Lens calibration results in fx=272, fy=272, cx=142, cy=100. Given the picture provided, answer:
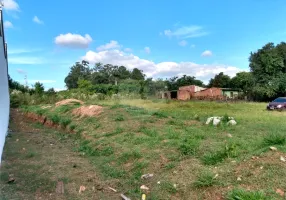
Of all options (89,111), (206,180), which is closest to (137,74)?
(89,111)

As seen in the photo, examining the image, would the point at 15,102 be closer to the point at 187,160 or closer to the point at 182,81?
the point at 187,160

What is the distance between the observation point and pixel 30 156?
646cm

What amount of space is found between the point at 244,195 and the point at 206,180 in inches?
26.1

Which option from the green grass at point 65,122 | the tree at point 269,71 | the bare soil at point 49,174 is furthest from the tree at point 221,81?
the bare soil at point 49,174

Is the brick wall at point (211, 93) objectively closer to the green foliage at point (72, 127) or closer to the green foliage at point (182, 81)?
the green foliage at point (182, 81)

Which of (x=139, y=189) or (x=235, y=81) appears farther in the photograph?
(x=235, y=81)

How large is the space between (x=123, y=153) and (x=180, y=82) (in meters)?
44.4

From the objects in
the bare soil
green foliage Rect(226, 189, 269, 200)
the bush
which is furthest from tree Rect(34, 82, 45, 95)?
green foliage Rect(226, 189, 269, 200)

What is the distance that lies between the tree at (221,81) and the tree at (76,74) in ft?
87.3

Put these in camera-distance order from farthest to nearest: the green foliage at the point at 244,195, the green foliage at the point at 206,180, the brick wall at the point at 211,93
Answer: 1. the brick wall at the point at 211,93
2. the green foliage at the point at 206,180
3. the green foliage at the point at 244,195

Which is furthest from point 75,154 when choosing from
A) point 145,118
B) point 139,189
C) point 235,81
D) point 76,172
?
point 235,81

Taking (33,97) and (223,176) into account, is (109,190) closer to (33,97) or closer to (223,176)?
(223,176)

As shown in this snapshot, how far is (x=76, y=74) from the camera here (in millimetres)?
59469

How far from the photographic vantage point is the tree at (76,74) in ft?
193
